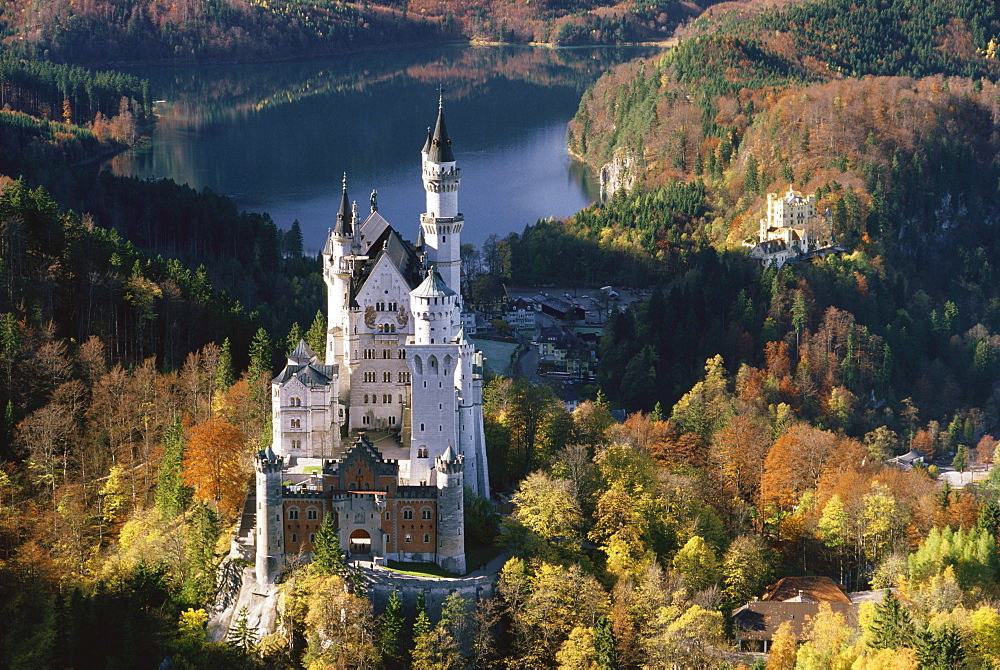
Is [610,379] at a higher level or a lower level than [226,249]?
lower

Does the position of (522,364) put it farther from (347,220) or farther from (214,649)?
(214,649)

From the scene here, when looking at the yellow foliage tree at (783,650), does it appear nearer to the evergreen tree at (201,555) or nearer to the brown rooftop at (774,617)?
the brown rooftop at (774,617)

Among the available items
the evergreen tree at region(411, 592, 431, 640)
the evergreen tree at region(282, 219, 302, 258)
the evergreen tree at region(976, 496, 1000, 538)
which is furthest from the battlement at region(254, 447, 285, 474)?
the evergreen tree at region(282, 219, 302, 258)

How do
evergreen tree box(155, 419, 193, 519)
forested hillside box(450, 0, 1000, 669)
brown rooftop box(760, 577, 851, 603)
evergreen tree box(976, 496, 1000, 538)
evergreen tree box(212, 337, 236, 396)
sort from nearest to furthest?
forested hillside box(450, 0, 1000, 669) < brown rooftop box(760, 577, 851, 603) < evergreen tree box(155, 419, 193, 519) < evergreen tree box(976, 496, 1000, 538) < evergreen tree box(212, 337, 236, 396)

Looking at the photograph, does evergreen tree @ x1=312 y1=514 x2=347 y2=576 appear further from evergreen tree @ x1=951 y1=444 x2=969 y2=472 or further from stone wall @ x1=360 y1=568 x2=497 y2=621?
evergreen tree @ x1=951 y1=444 x2=969 y2=472

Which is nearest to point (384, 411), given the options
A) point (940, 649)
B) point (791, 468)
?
point (791, 468)

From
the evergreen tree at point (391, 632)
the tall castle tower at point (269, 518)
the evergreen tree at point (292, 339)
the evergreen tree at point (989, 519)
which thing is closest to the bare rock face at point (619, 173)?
the evergreen tree at point (292, 339)

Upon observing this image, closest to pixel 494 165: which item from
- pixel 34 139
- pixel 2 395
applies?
pixel 34 139
